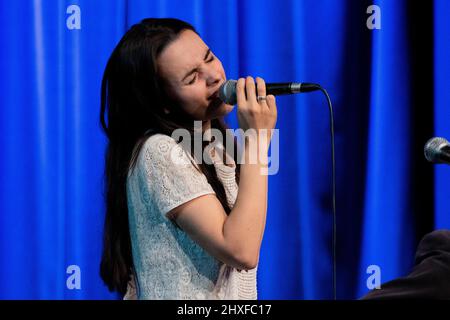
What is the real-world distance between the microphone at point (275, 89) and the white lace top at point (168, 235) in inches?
4.8

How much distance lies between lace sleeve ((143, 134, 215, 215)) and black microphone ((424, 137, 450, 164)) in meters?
0.35

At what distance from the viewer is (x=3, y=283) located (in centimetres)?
183

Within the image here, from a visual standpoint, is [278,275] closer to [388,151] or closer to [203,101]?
[388,151]

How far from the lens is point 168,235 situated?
112cm

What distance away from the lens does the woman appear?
107cm

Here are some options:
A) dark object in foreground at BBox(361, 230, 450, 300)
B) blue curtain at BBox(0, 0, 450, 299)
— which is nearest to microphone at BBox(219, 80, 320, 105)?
dark object in foreground at BBox(361, 230, 450, 300)

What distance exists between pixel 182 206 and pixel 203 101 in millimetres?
218

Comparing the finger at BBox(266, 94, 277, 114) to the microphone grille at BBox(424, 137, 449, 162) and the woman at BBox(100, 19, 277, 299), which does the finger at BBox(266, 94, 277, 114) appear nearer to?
the woman at BBox(100, 19, 277, 299)

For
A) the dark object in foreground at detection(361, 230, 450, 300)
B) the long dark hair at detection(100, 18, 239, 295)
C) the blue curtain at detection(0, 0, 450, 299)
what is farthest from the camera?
the blue curtain at detection(0, 0, 450, 299)

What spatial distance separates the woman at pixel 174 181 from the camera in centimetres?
107

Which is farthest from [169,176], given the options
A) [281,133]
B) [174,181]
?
[281,133]

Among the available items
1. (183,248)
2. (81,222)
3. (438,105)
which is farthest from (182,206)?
(438,105)

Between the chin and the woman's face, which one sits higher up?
the woman's face

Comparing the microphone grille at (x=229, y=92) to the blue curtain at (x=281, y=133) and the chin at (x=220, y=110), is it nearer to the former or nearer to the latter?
the chin at (x=220, y=110)
